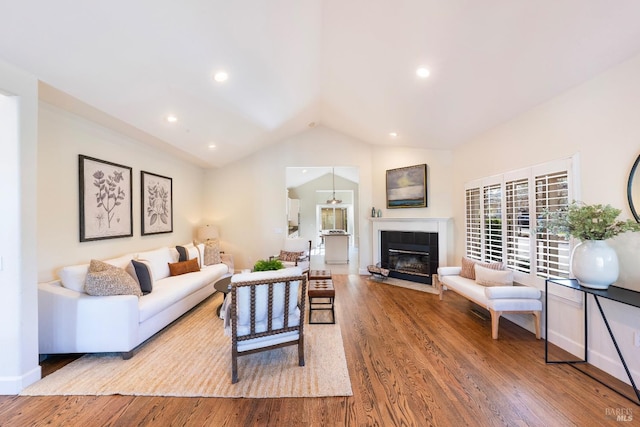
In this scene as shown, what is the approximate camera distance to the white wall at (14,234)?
2111mm

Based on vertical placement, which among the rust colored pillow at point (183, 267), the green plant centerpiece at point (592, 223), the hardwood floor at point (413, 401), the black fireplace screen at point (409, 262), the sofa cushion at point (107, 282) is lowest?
the hardwood floor at point (413, 401)

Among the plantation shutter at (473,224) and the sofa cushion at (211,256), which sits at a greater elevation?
the plantation shutter at (473,224)

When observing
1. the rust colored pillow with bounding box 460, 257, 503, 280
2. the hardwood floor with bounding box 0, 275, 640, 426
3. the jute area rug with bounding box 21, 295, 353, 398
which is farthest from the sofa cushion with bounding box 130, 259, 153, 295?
the rust colored pillow with bounding box 460, 257, 503, 280

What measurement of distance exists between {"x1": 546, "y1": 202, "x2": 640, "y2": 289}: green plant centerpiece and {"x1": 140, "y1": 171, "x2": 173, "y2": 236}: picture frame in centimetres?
554

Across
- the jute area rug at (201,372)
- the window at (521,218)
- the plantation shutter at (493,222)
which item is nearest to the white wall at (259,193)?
the window at (521,218)

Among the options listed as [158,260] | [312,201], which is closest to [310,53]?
[158,260]

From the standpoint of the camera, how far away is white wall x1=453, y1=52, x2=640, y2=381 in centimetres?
220

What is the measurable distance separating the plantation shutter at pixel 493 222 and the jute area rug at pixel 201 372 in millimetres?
2701

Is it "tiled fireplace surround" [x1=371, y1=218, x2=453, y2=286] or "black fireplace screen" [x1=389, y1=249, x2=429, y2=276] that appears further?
"black fireplace screen" [x1=389, y1=249, x2=429, y2=276]

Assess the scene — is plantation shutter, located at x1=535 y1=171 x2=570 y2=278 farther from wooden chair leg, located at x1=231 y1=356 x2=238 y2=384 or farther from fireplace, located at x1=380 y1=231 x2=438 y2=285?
wooden chair leg, located at x1=231 y1=356 x2=238 y2=384

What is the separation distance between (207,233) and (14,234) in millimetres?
3735

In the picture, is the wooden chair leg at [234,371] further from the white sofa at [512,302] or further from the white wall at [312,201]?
the white wall at [312,201]

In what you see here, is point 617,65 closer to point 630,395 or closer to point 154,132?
point 630,395

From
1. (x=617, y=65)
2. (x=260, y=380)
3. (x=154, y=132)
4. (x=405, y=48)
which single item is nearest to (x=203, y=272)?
(x=154, y=132)
